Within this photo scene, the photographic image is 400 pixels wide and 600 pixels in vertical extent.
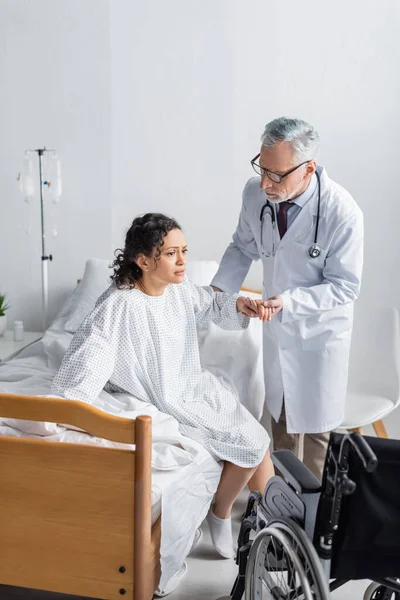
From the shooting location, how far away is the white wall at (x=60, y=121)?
135 inches

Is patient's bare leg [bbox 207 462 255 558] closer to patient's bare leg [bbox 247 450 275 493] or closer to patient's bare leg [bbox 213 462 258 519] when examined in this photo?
patient's bare leg [bbox 213 462 258 519]

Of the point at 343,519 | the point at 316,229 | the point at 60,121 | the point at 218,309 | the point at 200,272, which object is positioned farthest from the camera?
the point at 60,121

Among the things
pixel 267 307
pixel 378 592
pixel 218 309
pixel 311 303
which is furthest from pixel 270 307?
pixel 378 592

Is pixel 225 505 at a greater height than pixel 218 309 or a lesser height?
lesser

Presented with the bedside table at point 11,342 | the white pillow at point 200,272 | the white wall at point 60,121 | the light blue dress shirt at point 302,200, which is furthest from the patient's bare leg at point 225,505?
the white wall at point 60,121

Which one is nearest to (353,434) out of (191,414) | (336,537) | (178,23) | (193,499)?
(336,537)

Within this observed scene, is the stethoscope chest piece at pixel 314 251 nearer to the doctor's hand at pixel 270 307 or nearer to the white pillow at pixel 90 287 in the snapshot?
the doctor's hand at pixel 270 307

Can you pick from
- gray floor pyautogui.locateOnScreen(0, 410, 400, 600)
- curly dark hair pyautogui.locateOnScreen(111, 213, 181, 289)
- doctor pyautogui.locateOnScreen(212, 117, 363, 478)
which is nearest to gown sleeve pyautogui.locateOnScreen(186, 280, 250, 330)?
doctor pyautogui.locateOnScreen(212, 117, 363, 478)

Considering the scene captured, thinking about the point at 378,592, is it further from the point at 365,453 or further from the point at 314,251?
the point at 314,251

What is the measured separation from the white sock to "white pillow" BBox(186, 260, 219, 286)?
108 cm

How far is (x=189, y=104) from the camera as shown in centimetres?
338

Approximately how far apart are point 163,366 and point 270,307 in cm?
36

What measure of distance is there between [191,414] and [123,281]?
445 millimetres

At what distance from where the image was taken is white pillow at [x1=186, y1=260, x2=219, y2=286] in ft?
10.3
